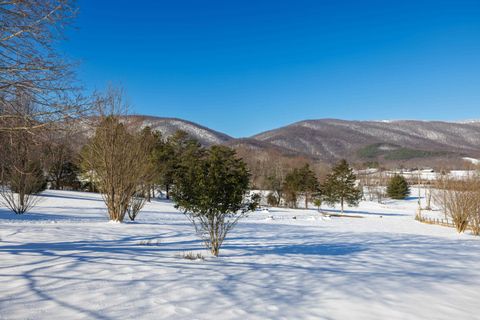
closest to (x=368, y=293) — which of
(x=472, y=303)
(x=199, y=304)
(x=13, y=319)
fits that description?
(x=472, y=303)

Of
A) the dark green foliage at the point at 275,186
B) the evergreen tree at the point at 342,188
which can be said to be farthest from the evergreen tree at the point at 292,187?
the evergreen tree at the point at 342,188

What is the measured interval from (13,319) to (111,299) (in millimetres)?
959

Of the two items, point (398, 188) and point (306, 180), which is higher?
point (306, 180)

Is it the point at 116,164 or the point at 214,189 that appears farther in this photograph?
the point at 116,164

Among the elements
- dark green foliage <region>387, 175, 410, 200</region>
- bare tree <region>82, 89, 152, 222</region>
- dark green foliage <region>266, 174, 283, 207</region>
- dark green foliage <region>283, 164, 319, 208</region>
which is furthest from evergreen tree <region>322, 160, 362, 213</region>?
bare tree <region>82, 89, 152, 222</region>

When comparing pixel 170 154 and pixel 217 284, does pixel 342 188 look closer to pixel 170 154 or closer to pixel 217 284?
pixel 170 154

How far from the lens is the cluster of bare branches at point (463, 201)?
1670 cm

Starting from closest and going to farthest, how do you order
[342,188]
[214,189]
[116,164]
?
[214,189] < [116,164] < [342,188]

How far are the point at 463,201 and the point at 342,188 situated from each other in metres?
26.1

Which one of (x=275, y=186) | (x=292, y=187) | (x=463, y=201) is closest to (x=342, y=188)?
(x=292, y=187)

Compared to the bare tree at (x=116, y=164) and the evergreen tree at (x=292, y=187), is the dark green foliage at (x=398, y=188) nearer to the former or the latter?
the evergreen tree at (x=292, y=187)

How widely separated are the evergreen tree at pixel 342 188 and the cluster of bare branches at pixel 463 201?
2390cm

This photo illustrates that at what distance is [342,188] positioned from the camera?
1689 inches

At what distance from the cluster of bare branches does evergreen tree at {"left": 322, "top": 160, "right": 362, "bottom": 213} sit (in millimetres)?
23901
